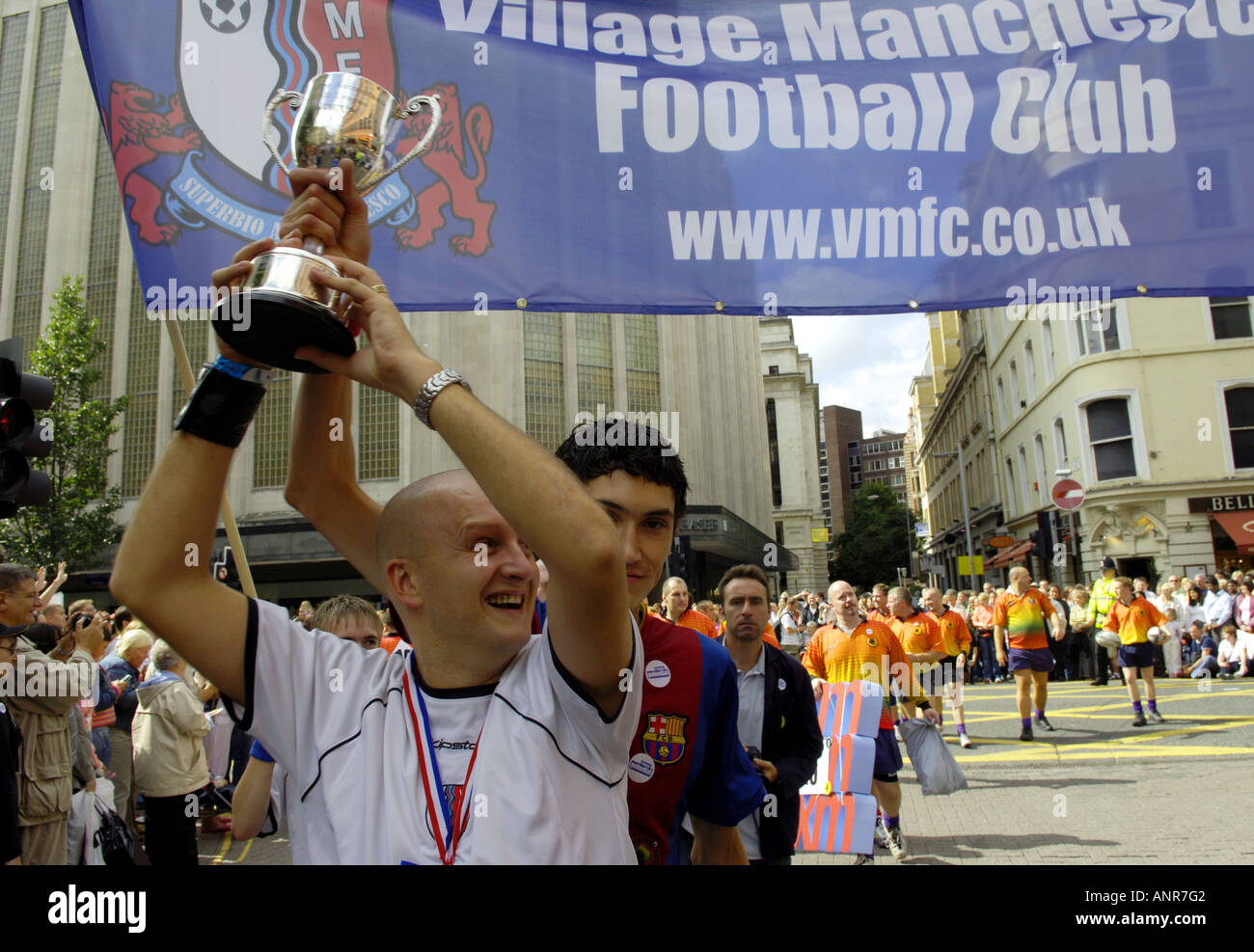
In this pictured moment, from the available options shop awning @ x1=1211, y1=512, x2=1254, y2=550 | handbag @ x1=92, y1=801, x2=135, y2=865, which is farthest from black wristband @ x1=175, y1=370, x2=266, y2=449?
shop awning @ x1=1211, y1=512, x2=1254, y2=550

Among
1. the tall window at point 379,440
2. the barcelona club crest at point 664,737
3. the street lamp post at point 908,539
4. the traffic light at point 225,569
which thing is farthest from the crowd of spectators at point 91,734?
the street lamp post at point 908,539

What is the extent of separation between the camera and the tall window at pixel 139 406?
31.4m

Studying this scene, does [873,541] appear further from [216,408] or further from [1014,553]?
[216,408]

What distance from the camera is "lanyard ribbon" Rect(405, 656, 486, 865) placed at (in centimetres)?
144

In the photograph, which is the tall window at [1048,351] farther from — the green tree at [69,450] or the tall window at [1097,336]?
the green tree at [69,450]

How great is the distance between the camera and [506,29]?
3.32 metres

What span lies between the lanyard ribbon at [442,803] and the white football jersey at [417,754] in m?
0.01

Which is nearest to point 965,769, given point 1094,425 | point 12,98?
point 1094,425

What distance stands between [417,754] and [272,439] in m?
30.8

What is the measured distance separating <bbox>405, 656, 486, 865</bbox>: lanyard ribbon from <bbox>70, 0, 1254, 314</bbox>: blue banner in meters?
1.96

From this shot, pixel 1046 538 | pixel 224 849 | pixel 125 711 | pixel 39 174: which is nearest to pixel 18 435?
pixel 125 711
